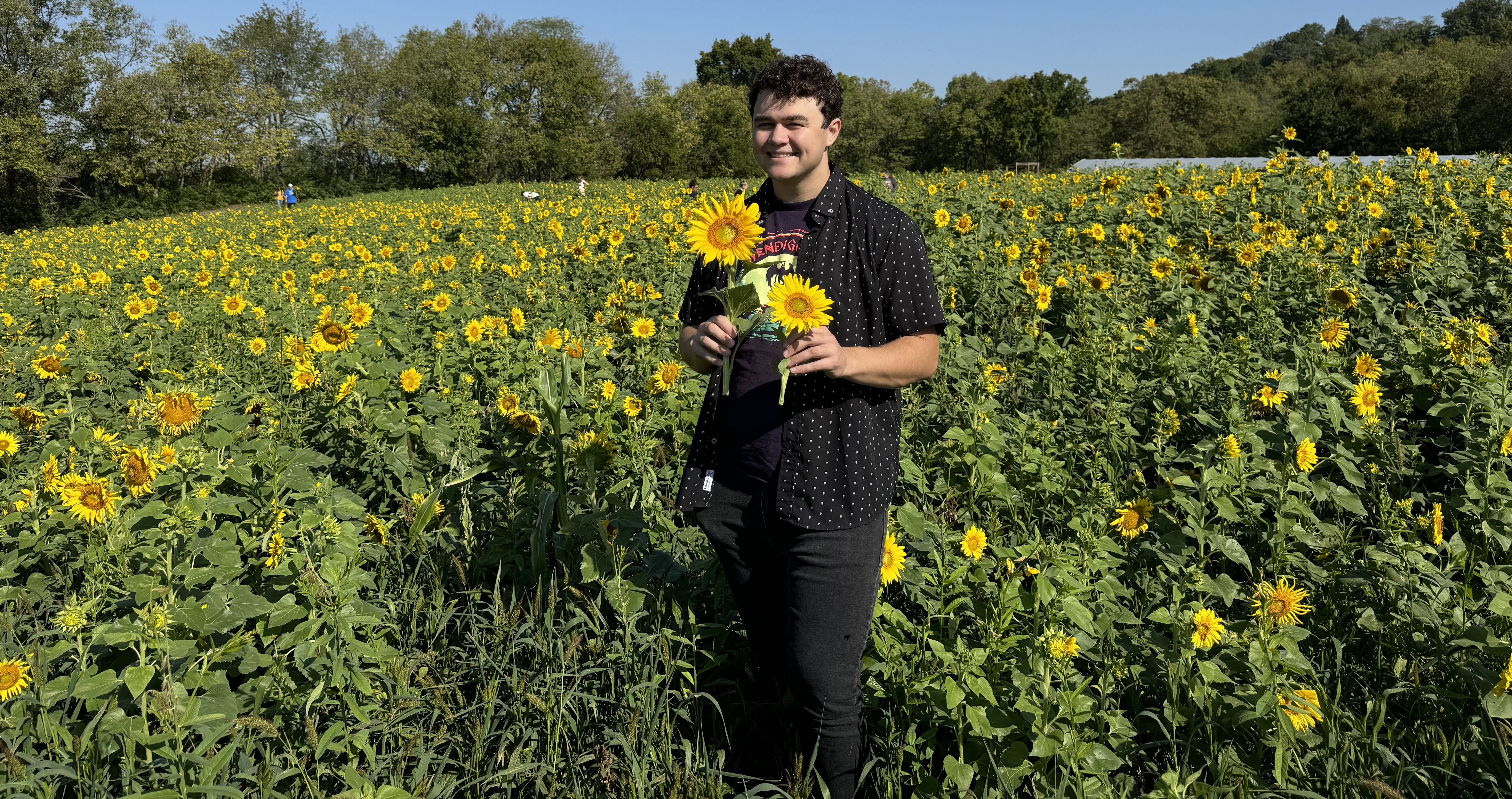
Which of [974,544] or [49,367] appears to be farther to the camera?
[49,367]

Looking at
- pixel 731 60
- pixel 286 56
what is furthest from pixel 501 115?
pixel 731 60

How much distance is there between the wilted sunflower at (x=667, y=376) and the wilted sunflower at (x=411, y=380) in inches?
47.4

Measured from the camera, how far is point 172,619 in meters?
1.94

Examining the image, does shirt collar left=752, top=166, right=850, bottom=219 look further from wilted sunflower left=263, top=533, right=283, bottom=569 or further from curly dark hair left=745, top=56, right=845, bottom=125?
wilted sunflower left=263, top=533, right=283, bottom=569

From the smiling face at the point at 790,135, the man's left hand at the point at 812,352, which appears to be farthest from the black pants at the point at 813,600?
the smiling face at the point at 790,135

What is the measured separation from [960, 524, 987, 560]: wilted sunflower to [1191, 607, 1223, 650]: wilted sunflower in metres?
0.60

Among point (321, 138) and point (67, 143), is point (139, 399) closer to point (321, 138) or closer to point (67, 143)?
point (67, 143)

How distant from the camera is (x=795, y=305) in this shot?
1516 millimetres

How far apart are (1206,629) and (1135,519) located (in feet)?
2.37

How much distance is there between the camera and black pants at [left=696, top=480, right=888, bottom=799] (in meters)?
1.82

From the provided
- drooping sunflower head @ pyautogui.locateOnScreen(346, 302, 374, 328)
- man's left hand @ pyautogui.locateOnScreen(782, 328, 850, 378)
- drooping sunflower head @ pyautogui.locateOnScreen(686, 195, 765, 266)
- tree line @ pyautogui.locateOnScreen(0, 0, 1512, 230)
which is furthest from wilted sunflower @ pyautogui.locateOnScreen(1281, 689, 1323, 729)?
tree line @ pyautogui.locateOnScreen(0, 0, 1512, 230)

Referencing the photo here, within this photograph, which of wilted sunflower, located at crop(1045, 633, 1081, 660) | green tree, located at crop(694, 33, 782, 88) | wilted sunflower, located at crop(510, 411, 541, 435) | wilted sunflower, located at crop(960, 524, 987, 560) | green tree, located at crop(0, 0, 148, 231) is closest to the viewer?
wilted sunflower, located at crop(1045, 633, 1081, 660)

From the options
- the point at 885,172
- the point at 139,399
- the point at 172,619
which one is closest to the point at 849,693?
the point at 172,619

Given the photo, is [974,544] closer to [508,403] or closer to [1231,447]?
[1231,447]
